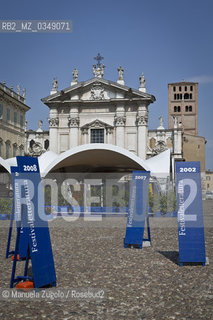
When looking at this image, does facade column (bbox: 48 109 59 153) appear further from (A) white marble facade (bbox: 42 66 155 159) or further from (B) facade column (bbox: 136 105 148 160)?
(B) facade column (bbox: 136 105 148 160)

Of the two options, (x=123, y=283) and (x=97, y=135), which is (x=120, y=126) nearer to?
(x=97, y=135)

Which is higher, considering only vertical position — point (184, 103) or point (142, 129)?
point (184, 103)

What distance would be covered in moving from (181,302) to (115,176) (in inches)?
1128

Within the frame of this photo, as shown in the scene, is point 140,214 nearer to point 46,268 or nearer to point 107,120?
point 46,268

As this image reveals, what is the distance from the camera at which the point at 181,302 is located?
18.3 feet

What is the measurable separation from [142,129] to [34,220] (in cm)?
3364

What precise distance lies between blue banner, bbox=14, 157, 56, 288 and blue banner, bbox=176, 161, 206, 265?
3.11 metres

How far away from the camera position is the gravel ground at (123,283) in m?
5.12

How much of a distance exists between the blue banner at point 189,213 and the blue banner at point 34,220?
3.11m

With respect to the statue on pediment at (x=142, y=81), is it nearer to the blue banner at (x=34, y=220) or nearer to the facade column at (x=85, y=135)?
the facade column at (x=85, y=135)

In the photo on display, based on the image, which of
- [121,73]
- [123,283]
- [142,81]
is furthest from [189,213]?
[121,73]

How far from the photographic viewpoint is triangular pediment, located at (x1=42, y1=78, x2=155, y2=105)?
39375 millimetres

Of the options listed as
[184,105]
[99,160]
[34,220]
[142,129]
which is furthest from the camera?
[184,105]

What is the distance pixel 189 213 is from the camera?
8312mm
